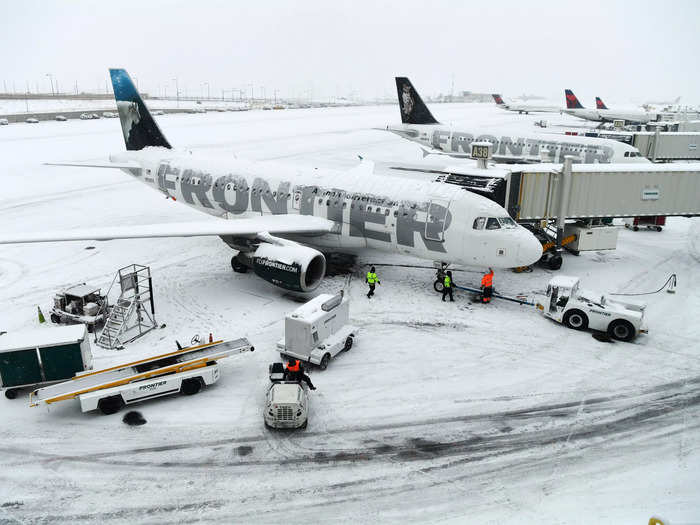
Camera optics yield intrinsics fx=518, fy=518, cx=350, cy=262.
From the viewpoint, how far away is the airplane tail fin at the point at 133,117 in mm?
29953

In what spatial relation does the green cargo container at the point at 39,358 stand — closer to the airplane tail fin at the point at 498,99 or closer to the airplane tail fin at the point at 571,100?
the airplane tail fin at the point at 571,100

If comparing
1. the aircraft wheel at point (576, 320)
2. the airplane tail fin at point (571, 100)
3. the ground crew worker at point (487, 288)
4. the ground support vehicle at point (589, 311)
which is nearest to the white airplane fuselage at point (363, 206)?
the ground crew worker at point (487, 288)

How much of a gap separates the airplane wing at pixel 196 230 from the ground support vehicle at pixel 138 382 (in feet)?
20.3

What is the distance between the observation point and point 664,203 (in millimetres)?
26125

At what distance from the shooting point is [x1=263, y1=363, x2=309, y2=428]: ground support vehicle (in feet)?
42.5

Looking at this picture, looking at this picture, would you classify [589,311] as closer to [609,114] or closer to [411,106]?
[411,106]

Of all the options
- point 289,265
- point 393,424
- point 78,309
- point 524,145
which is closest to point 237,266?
point 289,265

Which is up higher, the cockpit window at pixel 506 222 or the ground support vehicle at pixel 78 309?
the cockpit window at pixel 506 222

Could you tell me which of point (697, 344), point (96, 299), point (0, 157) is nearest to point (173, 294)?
point (96, 299)

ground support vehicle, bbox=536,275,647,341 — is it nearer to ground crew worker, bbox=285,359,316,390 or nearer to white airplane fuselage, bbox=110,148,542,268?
white airplane fuselage, bbox=110,148,542,268

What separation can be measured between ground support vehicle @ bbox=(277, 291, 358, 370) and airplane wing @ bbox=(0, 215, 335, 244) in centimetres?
602

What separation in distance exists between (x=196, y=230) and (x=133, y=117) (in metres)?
13.7

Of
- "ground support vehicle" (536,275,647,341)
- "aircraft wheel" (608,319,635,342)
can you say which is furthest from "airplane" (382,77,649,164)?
"aircraft wheel" (608,319,635,342)

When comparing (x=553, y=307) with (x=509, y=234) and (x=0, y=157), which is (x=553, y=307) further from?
(x=0, y=157)
